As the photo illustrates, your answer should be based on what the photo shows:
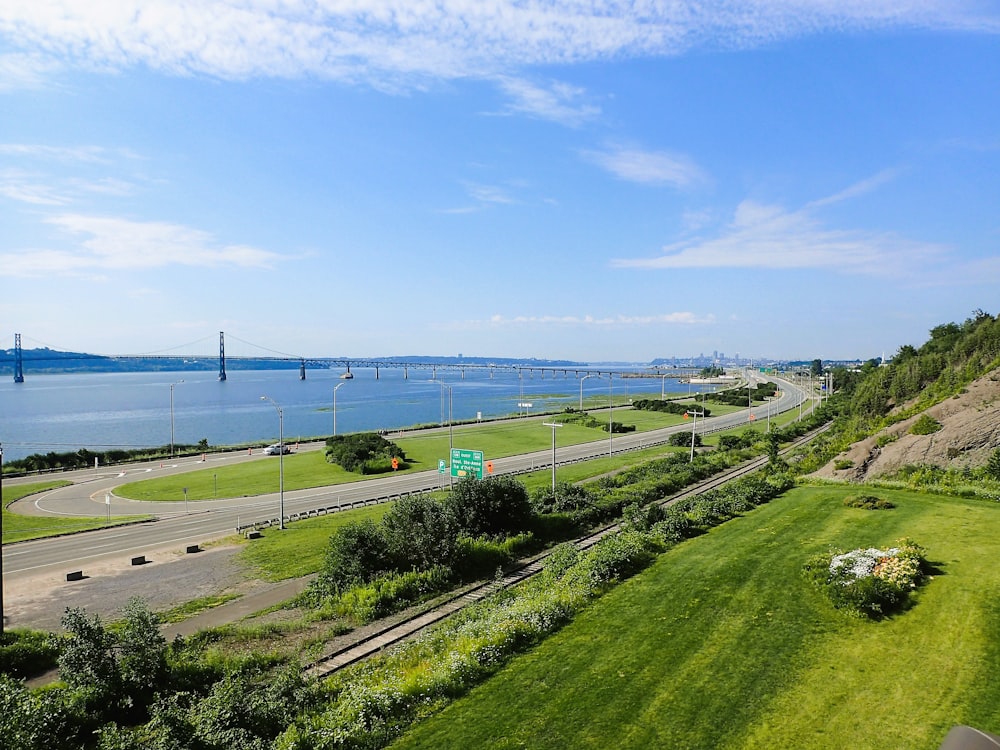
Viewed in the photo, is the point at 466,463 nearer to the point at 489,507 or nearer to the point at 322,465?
the point at 489,507

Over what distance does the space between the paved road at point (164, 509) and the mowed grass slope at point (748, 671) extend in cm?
3015

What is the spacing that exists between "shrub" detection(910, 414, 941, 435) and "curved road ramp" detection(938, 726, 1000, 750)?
3981cm

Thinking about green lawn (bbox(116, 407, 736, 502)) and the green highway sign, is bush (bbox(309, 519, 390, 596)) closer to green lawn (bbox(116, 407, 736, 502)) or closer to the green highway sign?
the green highway sign

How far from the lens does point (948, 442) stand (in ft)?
123

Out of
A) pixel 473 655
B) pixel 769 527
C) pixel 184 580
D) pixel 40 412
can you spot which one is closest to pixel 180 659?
pixel 473 655

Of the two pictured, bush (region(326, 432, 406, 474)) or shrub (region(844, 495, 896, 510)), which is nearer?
shrub (region(844, 495, 896, 510))

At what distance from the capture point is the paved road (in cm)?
3612

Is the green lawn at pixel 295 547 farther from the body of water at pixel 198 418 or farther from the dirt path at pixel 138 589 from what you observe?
the body of water at pixel 198 418

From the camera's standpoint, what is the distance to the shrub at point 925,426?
1537 inches

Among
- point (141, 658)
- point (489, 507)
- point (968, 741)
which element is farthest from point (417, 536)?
point (968, 741)

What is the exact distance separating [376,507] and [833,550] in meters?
32.6

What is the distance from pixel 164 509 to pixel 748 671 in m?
47.7

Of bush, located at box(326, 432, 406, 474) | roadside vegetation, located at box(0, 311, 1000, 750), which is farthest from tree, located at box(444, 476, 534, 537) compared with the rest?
bush, located at box(326, 432, 406, 474)

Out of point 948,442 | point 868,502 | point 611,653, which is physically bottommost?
point 611,653
